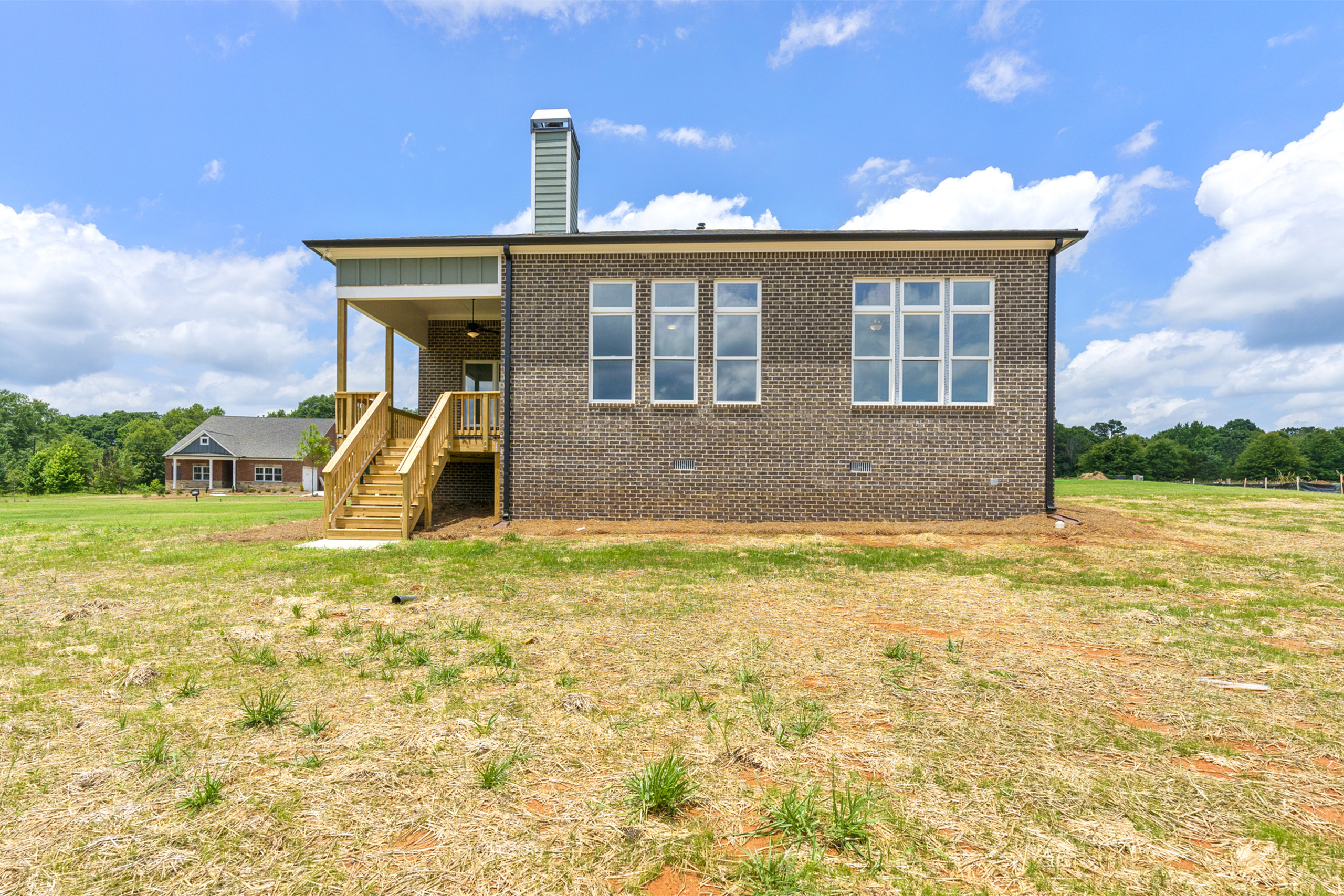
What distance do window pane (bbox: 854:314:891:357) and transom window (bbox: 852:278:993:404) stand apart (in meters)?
0.01

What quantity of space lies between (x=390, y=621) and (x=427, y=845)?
10.4 ft

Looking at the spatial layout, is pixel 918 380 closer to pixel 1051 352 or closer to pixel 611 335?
Result: pixel 1051 352

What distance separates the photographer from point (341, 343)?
38.2 feet

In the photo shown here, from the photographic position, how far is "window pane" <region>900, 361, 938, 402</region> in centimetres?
1110

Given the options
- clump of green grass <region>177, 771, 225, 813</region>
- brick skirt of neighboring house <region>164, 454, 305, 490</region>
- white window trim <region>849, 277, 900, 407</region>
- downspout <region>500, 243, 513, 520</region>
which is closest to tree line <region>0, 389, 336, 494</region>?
brick skirt of neighboring house <region>164, 454, 305, 490</region>

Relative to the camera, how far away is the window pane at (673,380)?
1127 centimetres

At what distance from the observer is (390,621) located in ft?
15.8

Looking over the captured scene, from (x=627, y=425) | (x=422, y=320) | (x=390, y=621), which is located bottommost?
(x=390, y=621)

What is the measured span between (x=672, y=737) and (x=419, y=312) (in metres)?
13.2

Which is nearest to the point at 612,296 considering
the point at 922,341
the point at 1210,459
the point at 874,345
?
the point at 874,345

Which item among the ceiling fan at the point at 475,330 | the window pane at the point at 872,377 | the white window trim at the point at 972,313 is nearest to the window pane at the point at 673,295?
the window pane at the point at 872,377

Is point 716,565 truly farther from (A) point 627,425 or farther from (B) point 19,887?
(B) point 19,887

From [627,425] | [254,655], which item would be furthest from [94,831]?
[627,425]

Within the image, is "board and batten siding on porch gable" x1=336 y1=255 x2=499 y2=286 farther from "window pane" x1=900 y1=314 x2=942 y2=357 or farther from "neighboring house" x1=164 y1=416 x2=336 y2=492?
"neighboring house" x1=164 y1=416 x2=336 y2=492
